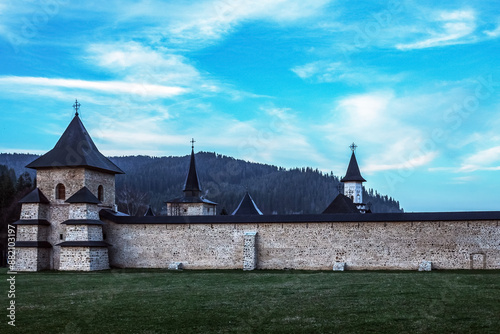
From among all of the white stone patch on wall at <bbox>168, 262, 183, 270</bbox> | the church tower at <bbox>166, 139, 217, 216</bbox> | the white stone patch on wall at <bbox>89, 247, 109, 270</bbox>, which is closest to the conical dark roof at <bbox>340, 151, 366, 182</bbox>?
the church tower at <bbox>166, 139, 217, 216</bbox>

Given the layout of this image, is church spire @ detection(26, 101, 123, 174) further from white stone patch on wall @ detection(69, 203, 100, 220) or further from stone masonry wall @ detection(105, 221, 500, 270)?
stone masonry wall @ detection(105, 221, 500, 270)

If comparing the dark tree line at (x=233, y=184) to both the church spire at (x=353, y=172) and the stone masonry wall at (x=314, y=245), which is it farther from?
the stone masonry wall at (x=314, y=245)

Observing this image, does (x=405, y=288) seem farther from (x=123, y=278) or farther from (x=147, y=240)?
(x=147, y=240)

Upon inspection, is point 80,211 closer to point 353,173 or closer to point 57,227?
point 57,227

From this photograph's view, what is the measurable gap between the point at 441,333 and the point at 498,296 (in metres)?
4.45

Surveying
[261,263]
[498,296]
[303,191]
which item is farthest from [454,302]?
[303,191]

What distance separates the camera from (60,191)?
2559 centimetres

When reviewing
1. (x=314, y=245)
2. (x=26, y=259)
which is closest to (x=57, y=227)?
(x=26, y=259)

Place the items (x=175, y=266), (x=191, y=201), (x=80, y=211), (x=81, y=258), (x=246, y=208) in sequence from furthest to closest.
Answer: (x=191, y=201)
(x=246, y=208)
(x=80, y=211)
(x=175, y=266)
(x=81, y=258)

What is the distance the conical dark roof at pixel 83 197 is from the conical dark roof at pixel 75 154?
48.1 inches

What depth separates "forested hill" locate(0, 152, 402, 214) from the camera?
84.6m

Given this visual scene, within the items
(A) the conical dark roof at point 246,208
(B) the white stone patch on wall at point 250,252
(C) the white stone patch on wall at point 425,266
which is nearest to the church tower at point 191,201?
(A) the conical dark roof at point 246,208

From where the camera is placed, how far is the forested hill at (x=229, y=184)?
84.6 m

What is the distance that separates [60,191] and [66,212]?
3.79 feet
